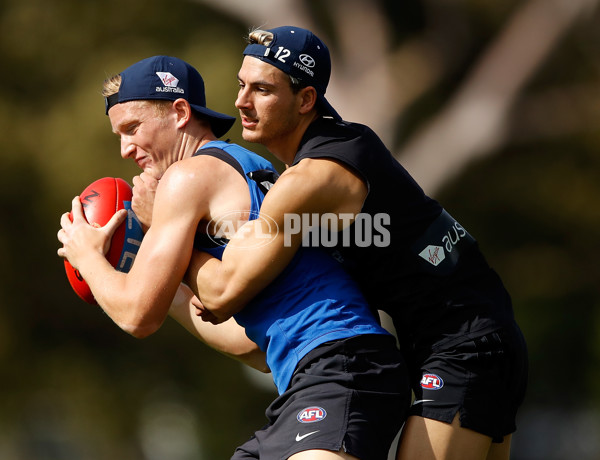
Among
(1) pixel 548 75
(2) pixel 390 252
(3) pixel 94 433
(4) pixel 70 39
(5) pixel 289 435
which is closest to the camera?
(5) pixel 289 435

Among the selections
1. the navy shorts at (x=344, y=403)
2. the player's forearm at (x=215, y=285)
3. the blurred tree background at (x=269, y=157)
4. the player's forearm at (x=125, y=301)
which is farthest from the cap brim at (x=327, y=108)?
the blurred tree background at (x=269, y=157)

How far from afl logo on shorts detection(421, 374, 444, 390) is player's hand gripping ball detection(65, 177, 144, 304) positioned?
5.15 ft

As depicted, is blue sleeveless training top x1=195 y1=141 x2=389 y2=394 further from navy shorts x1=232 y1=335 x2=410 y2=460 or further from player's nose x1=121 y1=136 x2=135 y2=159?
player's nose x1=121 y1=136 x2=135 y2=159

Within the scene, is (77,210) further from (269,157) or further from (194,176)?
(269,157)

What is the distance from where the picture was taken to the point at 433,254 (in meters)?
4.64

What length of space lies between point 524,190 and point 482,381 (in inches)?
509

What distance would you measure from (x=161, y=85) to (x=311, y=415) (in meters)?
1.91

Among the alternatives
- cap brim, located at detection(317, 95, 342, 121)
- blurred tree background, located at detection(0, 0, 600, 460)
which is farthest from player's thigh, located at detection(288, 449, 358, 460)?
blurred tree background, located at detection(0, 0, 600, 460)

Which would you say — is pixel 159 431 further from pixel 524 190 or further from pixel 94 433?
pixel 524 190

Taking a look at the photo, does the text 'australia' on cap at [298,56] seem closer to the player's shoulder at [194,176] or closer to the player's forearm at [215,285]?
the player's shoulder at [194,176]

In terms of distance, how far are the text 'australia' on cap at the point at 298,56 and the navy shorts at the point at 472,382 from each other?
128 centimetres

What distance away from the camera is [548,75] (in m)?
15.6

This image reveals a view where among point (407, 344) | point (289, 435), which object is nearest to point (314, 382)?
point (289, 435)

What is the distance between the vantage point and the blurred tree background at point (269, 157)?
563 inches
